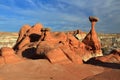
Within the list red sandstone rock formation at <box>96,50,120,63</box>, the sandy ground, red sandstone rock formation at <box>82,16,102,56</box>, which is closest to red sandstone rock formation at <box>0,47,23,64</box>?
the sandy ground

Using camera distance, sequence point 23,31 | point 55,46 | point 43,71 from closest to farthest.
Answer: point 43,71 → point 55,46 → point 23,31

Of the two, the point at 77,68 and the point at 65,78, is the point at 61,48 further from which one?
the point at 65,78

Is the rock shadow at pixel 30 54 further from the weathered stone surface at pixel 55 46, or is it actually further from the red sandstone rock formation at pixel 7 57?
the red sandstone rock formation at pixel 7 57

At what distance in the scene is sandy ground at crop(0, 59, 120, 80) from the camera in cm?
1884

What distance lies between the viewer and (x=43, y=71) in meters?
20.5

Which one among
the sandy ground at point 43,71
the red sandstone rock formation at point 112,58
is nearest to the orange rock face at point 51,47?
the sandy ground at point 43,71

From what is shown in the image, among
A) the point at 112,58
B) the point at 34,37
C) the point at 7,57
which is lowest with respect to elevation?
the point at 112,58

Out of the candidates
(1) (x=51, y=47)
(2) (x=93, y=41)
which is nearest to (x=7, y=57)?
(1) (x=51, y=47)

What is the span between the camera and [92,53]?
125ft

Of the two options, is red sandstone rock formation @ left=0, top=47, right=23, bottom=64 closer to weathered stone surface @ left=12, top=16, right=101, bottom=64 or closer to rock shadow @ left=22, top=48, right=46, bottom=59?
weathered stone surface @ left=12, top=16, right=101, bottom=64

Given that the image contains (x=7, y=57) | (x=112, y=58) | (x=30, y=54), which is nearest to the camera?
(x=7, y=57)

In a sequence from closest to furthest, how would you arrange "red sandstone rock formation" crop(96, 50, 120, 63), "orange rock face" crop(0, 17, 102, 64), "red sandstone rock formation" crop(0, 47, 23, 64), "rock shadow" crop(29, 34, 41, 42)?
"red sandstone rock formation" crop(0, 47, 23, 64), "orange rock face" crop(0, 17, 102, 64), "red sandstone rock formation" crop(96, 50, 120, 63), "rock shadow" crop(29, 34, 41, 42)

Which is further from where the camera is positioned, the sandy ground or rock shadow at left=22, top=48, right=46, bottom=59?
rock shadow at left=22, top=48, right=46, bottom=59

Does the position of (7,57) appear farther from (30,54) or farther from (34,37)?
(34,37)
